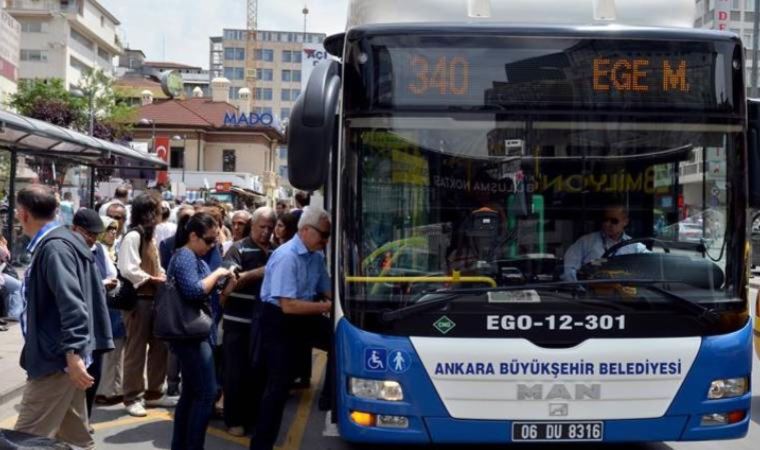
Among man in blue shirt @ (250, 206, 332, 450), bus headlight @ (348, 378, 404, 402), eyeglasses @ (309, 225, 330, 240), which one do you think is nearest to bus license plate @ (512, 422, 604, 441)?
bus headlight @ (348, 378, 404, 402)

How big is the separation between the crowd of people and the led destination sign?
121cm

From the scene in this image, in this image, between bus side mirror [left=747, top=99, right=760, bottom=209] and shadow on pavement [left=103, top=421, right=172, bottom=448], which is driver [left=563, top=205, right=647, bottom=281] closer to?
bus side mirror [left=747, top=99, right=760, bottom=209]

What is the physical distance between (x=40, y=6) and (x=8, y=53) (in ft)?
139

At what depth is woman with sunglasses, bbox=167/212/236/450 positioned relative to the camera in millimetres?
5816

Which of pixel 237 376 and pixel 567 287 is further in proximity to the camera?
pixel 237 376

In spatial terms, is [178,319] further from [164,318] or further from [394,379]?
[394,379]

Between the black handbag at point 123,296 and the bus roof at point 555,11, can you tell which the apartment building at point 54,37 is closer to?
the black handbag at point 123,296

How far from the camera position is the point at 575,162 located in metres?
5.63

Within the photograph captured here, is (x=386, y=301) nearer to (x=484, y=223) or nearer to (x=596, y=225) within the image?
(x=484, y=223)

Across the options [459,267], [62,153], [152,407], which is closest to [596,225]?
[459,267]

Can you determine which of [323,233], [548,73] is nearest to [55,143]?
[323,233]

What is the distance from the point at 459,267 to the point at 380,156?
0.82 meters

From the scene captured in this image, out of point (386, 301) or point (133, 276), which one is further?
point (133, 276)

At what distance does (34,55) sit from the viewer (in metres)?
77.0
